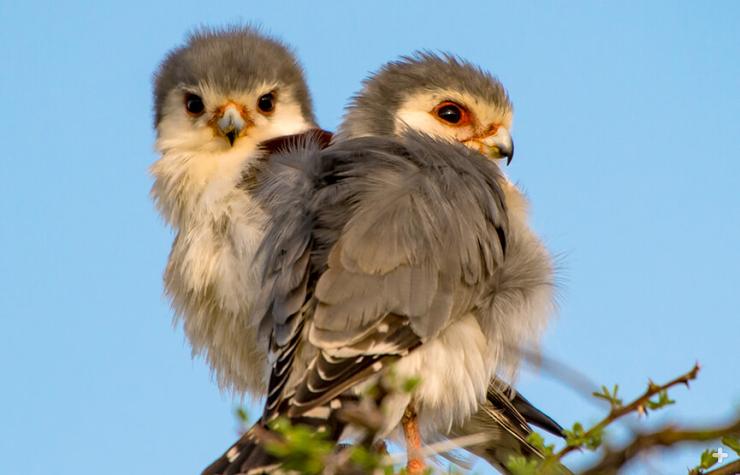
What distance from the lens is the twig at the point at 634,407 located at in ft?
6.95

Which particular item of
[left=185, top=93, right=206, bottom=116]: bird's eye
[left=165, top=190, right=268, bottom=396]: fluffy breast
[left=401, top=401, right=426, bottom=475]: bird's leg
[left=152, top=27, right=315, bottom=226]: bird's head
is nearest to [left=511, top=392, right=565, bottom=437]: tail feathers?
[left=401, top=401, right=426, bottom=475]: bird's leg

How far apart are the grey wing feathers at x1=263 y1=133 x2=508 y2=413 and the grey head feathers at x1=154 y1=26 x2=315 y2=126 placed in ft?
3.35

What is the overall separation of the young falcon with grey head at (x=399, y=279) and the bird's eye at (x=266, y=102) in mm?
812

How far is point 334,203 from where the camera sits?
3.65 metres

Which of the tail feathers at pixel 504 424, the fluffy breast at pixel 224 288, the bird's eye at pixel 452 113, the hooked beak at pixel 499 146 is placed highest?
the bird's eye at pixel 452 113

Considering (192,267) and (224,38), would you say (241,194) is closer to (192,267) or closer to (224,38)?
(192,267)

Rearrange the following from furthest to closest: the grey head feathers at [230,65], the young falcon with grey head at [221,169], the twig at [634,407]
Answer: the grey head feathers at [230,65], the young falcon with grey head at [221,169], the twig at [634,407]

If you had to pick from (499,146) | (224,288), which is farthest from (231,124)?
(499,146)

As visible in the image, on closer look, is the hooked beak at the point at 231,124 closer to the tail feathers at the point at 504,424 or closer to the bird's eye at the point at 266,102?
the bird's eye at the point at 266,102

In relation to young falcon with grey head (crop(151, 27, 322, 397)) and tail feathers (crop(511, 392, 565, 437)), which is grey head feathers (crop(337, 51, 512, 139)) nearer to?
young falcon with grey head (crop(151, 27, 322, 397))

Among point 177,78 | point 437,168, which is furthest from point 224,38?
point 437,168

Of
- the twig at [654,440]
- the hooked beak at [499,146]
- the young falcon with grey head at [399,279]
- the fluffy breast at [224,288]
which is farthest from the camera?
the hooked beak at [499,146]

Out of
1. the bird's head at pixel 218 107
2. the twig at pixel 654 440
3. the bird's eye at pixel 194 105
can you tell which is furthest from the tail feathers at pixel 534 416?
the twig at pixel 654 440

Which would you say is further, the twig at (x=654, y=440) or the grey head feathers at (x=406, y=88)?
the grey head feathers at (x=406, y=88)
